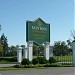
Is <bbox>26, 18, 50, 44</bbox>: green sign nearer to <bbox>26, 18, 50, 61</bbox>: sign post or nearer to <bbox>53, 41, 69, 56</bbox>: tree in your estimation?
<bbox>26, 18, 50, 61</bbox>: sign post

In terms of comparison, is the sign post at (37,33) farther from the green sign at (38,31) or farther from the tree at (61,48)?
the tree at (61,48)

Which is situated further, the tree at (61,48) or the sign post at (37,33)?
the tree at (61,48)

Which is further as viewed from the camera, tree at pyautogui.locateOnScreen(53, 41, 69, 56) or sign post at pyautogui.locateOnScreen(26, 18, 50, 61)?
tree at pyautogui.locateOnScreen(53, 41, 69, 56)

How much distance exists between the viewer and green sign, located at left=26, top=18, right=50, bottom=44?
1272 inches

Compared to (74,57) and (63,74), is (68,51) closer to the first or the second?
(74,57)

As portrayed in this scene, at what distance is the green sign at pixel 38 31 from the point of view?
32.3 meters

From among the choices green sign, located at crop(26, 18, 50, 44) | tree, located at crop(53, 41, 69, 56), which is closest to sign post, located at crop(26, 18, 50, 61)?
green sign, located at crop(26, 18, 50, 44)

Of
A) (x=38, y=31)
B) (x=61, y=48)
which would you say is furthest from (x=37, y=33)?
(x=61, y=48)

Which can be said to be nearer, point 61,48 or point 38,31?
point 38,31

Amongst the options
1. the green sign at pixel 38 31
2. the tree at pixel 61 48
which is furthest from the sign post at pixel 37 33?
the tree at pixel 61 48

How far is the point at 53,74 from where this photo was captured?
19.7 m

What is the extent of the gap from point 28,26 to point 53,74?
1338 cm

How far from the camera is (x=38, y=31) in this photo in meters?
33.2

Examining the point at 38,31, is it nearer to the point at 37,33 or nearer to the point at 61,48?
the point at 37,33
